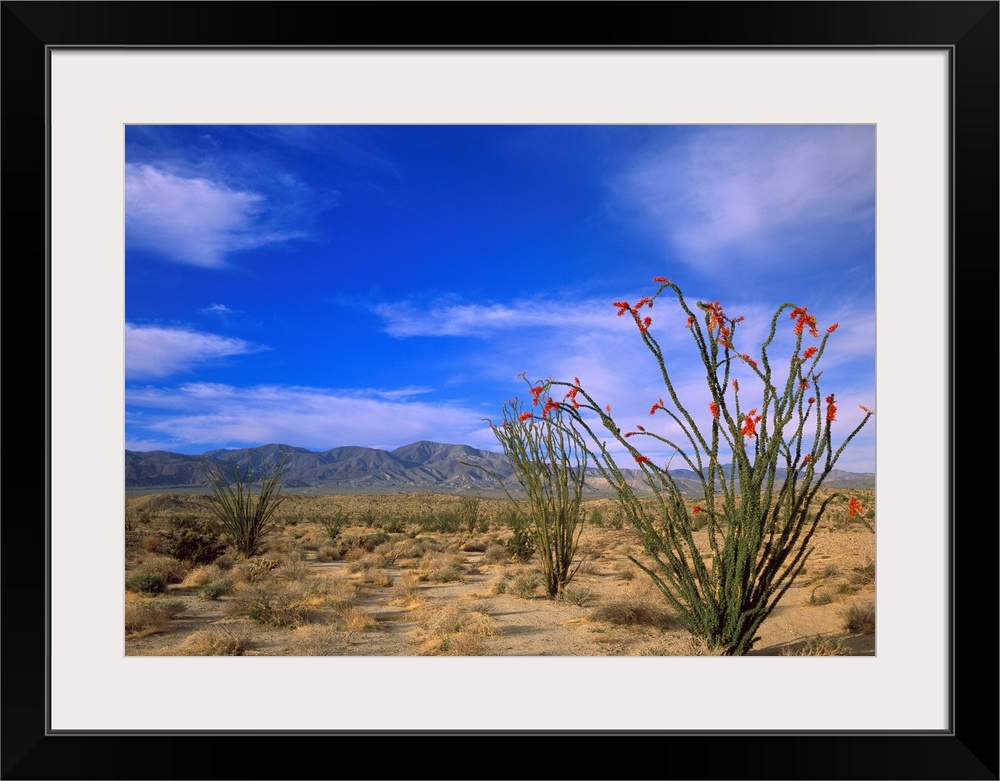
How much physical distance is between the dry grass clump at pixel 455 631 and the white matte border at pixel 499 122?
213 cm

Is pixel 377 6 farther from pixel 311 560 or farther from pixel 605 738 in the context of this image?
pixel 311 560

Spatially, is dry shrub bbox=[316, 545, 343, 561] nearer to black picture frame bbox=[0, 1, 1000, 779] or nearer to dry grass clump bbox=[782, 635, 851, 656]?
dry grass clump bbox=[782, 635, 851, 656]

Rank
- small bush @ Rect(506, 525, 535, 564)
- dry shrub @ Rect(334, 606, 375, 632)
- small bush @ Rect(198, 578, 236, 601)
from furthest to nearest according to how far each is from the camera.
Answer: small bush @ Rect(506, 525, 535, 564)
small bush @ Rect(198, 578, 236, 601)
dry shrub @ Rect(334, 606, 375, 632)

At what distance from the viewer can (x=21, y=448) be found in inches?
133

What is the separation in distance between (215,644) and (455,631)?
85.7 inches

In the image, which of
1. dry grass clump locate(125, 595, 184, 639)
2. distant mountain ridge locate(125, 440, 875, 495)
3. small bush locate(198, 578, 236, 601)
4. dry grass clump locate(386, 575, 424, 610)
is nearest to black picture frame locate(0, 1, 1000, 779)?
dry grass clump locate(125, 595, 184, 639)

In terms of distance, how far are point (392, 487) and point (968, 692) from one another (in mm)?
50087

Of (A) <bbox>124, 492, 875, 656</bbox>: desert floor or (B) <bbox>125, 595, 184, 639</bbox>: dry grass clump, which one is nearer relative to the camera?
(A) <bbox>124, 492, 875, 656</bbox>: desert floor

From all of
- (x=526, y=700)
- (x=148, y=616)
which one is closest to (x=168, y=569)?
(x=148, y=616)

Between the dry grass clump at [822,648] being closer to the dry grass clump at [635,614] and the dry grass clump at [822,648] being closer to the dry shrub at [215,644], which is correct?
the dry grass clump at [635,614]

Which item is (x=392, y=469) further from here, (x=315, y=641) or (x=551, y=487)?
(x=315, y=641)

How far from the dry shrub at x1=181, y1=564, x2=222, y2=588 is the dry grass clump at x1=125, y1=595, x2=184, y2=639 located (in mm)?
1464

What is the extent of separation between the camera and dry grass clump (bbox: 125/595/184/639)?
6.41m

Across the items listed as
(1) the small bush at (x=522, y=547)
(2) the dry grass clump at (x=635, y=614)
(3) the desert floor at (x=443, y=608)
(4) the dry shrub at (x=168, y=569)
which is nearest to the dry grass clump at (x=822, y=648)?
(3) the desert floor at (x=443, y=608)
